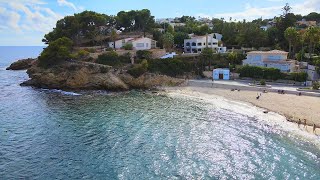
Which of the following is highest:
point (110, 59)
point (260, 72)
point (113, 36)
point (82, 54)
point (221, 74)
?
point (113, 36)

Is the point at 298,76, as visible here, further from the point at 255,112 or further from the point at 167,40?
the point at 167,40

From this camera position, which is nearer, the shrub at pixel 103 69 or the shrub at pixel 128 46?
the shrub at pixel 103 69

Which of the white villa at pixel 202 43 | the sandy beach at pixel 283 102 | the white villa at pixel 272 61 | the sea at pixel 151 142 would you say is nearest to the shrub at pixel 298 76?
the white villa at pixel 272 61

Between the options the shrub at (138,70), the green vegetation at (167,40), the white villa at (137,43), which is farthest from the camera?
the green vegetation at (167,40)

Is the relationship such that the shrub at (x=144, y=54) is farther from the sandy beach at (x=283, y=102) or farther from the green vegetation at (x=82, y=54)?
the sandy beach at (x=283, y=102)

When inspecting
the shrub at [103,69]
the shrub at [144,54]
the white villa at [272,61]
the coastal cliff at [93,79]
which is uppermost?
the shrub at [144,54]

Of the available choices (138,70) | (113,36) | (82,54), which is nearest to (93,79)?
(138,70)
